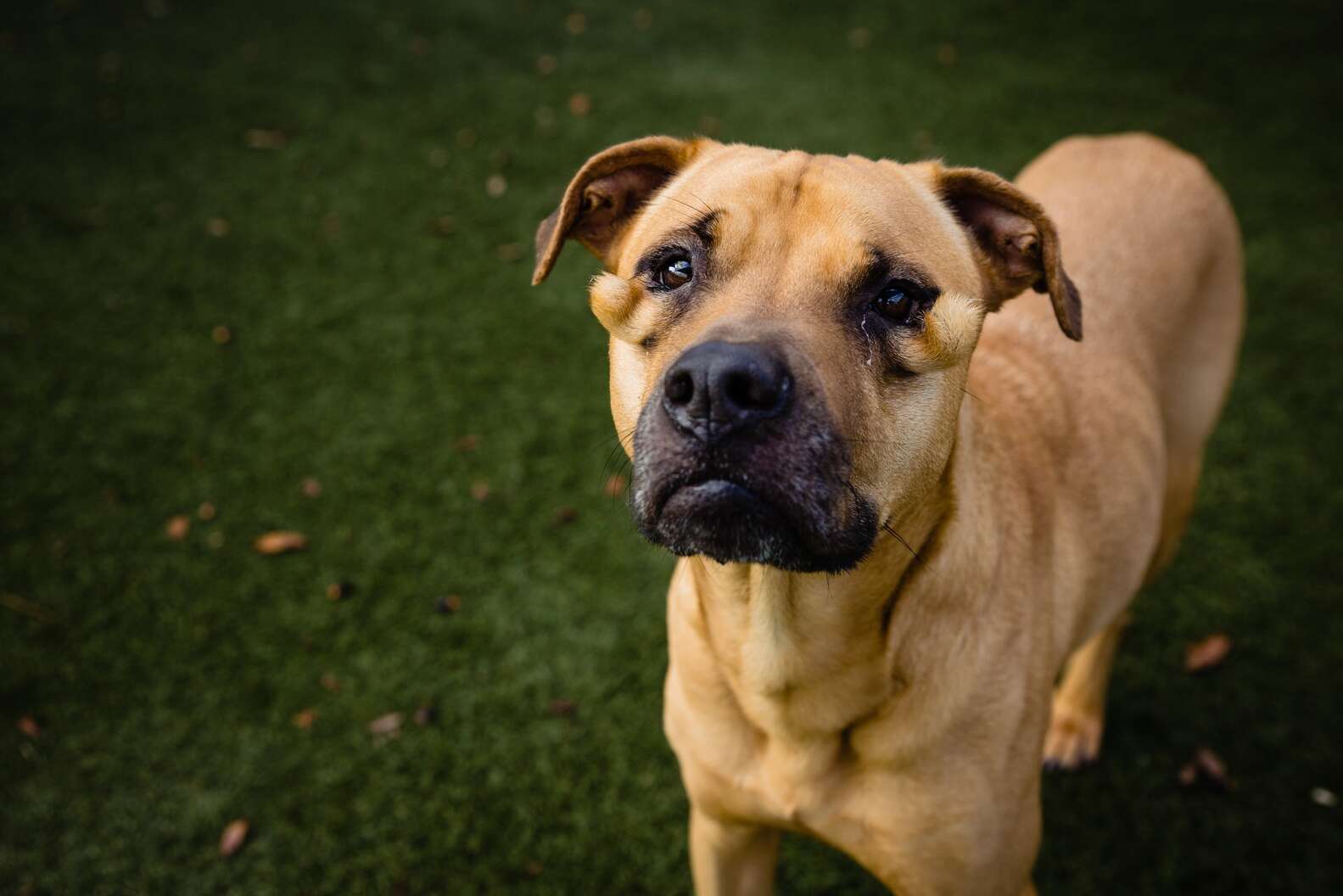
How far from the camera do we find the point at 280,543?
4.04 meters

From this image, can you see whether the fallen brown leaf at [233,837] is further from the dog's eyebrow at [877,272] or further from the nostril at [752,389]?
the dog's eyebrow at [877,272]

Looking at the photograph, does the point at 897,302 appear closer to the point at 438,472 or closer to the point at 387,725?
the point at 387,725

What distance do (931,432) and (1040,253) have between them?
66cm

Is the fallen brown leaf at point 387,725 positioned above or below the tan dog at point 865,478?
below

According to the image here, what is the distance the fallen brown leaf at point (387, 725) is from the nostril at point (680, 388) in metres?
2.39

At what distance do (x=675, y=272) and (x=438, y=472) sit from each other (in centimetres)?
270

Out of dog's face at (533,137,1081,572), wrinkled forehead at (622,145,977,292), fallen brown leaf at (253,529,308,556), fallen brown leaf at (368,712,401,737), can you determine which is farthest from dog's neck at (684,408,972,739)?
fallen brown leaf at (253,529,308,556)

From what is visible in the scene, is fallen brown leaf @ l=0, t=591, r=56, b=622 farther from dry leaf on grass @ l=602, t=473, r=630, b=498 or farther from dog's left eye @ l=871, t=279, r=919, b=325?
dog's left eye @ l=871, t=279, r=919, b=325

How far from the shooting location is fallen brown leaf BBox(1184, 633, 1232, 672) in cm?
356

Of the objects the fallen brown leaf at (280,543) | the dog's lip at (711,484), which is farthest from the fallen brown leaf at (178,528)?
the dog's lip at (711,484)

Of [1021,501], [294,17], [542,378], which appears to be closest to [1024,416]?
[1021,501]

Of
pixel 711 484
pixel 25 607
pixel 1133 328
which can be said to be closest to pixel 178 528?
pixel 25 607

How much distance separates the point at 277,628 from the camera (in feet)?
12.3

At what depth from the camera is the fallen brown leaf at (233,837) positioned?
3134 mm
